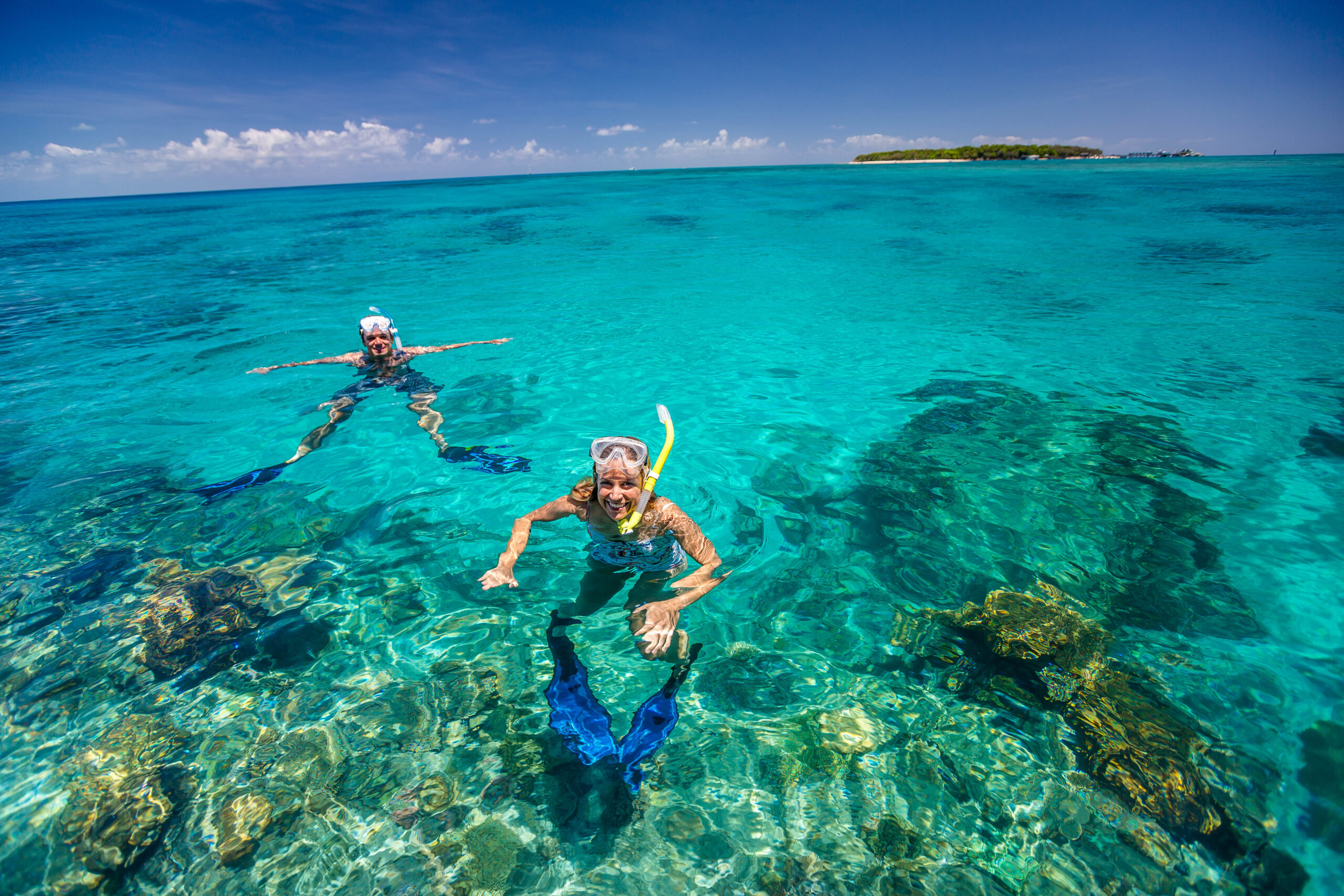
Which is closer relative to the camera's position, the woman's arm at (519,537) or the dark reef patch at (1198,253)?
the woman's arm at (519,537)

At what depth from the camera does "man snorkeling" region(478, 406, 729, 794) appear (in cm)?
362

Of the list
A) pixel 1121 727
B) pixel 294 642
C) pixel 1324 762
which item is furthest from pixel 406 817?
pixel 1324 762

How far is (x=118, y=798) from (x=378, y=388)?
708 cm

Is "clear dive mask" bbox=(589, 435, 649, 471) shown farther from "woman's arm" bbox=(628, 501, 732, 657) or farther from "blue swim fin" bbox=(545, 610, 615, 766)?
"blue swim fin" bbox=(545, 610, 615, 766)

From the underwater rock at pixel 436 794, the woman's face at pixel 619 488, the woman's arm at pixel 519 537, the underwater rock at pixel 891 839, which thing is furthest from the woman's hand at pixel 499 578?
the underwater rock at pixel 891 839

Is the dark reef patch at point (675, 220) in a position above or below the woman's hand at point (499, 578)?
above

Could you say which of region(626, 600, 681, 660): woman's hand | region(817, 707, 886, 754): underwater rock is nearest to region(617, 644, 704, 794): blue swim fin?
region(626, 600, 681, 660): woman's hand

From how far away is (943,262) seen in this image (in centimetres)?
1953

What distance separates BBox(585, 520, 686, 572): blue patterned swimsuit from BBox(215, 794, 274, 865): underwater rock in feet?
8.17

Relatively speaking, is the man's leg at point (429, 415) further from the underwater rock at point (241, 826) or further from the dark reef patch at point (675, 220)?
the dark reef patch at point (675, 220)

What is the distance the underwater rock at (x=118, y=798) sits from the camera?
3148 millimetres

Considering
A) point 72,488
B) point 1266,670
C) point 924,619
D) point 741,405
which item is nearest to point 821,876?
point 924,619

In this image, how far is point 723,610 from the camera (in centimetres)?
493

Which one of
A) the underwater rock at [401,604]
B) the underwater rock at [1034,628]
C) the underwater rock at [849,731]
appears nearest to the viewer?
the underwater rock at [849,731]
